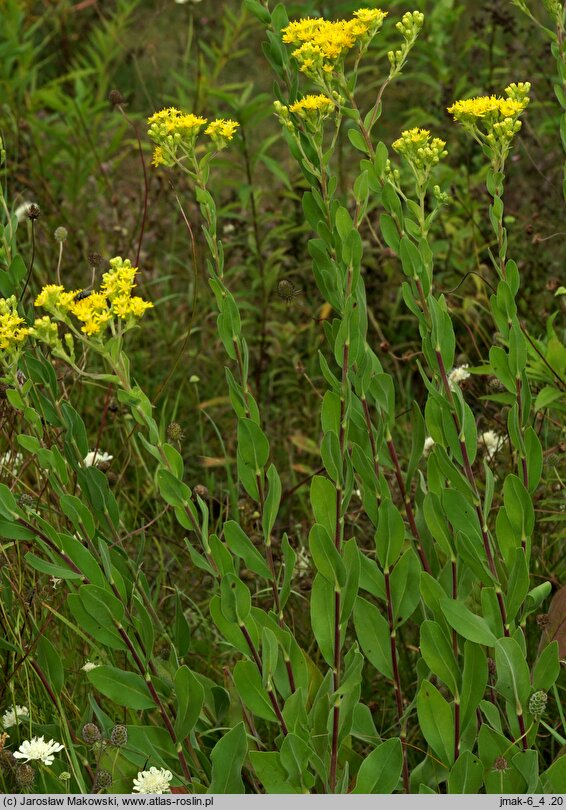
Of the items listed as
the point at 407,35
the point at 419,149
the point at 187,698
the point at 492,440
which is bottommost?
the point at 492,440

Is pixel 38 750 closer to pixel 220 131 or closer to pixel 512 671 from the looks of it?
pixel 512 671

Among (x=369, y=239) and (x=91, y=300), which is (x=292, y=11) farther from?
(x=91, y=300)

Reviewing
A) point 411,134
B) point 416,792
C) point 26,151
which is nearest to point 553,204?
point 26,151

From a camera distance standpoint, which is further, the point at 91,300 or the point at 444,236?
the point at 444,236

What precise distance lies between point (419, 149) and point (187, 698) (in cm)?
88

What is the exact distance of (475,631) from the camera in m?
1.44

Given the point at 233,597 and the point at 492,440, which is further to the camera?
the point at 492,440

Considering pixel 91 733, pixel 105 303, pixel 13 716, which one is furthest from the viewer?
pixel 13 716

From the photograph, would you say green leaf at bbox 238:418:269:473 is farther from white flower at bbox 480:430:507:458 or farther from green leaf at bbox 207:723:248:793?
white flower at bbox 480:430:507:458

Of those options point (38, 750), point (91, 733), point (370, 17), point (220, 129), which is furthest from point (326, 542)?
point (370, 17)

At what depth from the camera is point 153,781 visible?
147 cm

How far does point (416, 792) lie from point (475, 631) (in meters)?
0.37

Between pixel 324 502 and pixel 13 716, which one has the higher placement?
pixel 324 502

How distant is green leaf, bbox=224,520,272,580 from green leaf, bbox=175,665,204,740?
7.2 inches
